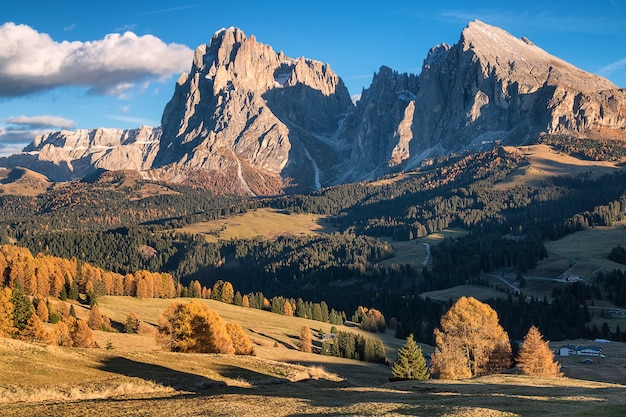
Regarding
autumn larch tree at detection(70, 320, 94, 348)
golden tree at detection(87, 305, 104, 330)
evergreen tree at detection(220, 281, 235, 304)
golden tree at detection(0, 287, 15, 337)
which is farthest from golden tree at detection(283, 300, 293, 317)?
golden tree at detection(0, 287, 15, 337)

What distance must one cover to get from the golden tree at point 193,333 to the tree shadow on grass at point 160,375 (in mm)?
27093

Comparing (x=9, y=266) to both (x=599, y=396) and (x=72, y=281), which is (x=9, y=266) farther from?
(x=599, y=396)

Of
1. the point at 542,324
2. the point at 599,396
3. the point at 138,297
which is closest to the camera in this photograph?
the point at 599,396

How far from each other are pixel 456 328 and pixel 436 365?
8103 mm

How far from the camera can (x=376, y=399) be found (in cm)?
4394

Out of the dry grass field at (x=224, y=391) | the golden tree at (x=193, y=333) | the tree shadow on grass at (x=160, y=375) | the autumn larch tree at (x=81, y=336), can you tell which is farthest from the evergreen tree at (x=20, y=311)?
the tree shadow on grass at (x=160, y=375)

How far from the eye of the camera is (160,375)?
169 ft

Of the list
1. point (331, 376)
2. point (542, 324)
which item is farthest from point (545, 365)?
point (542, 324)

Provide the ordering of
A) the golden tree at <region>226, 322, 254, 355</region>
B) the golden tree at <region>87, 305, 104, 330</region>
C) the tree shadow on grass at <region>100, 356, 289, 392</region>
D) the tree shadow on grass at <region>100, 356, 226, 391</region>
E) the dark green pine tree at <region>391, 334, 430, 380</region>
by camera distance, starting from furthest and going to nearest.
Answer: the golden tree at <region>87, 305, 104, 330</region> → the golden tree at <region>226, 322, 254, 355</region> → the dark green pine tree at <region>391, 334, 430, 380</region> → the tree shadow on grass at <region>100, 356, 289, 392</region> → the tree shadow on grass at <region>100, 356, 226, 391</region>

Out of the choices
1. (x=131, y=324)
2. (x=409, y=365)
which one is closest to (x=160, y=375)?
(x=409, y=365)

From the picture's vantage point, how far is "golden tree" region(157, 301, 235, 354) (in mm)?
83000

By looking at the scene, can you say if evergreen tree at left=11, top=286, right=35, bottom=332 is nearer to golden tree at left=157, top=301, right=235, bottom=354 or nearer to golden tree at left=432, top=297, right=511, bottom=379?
golden tree at left=157, top=301, right=235, bottom=354

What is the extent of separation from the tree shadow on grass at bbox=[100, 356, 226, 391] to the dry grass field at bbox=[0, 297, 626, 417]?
9 centimetres

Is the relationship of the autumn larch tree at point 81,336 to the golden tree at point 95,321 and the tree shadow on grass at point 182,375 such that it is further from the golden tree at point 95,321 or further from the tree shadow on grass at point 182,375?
the tree shadow on grass at point 182,375
